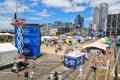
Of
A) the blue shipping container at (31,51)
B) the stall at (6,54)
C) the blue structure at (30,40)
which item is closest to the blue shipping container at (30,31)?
the blue structure at (30,40)

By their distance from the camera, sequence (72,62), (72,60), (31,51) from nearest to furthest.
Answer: (72,60), (72,62), (31,51)

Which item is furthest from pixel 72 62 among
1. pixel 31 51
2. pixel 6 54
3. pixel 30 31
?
pixel 30 31

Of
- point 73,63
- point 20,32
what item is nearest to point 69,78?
point 73,63

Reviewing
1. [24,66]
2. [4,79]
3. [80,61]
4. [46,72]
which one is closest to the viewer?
[4,79]

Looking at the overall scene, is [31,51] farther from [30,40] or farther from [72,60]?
[72,60]

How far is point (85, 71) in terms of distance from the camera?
31734 mm

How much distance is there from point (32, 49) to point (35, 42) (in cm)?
180

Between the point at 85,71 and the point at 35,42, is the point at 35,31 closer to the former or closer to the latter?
the point at 35,42

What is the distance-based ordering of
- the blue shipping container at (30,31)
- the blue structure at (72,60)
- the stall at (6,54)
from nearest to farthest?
the stall at (6,54)
the blue structure at (72,60)
the blue shipping container at (30,31)

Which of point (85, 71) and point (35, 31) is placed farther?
point (35, 31)

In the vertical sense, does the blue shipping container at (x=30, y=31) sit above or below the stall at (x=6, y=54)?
above

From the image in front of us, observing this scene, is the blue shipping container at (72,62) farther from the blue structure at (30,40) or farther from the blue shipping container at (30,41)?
the blue shipping container at (30,41)

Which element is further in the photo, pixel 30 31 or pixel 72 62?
pixel 30 31

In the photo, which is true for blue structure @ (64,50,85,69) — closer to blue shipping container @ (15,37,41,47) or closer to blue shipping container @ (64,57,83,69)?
blue shipping container @ (64,57,83,69)
